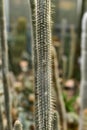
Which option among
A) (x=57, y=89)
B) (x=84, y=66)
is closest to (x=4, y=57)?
(x=57, y=89)

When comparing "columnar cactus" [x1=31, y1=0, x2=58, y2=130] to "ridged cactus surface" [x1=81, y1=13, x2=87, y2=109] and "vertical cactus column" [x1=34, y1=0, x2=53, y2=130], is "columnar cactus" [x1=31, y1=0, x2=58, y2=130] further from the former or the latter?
"ridged cactus surface" [x1=81, y1=13, x2=87, y2=109]

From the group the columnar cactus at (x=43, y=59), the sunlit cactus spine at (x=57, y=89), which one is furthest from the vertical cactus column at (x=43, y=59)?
the sunlit cactus spine at (x=57, y=89)

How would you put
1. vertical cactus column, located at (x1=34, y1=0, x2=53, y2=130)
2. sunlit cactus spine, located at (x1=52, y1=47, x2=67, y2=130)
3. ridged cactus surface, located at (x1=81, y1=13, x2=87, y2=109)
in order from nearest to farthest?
vertical cactus column, located at (x1=34, y1=0, x2=53, y2=130)
sunlit cactus spine, located at (x1=52, y1=47, x2=67, y2=130)
ridged cactus surface, located at (x1=81, y1=13, x2=87, y2=109)

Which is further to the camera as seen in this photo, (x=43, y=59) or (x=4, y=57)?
(x=4, y=57)


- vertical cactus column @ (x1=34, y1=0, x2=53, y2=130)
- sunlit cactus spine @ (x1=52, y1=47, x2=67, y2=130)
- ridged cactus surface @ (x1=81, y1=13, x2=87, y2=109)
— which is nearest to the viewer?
vertical cactus column @ (x1=34, y1=0, x2=53, y2=130)

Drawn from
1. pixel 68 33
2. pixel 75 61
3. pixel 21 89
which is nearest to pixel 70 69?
pixel 75 61

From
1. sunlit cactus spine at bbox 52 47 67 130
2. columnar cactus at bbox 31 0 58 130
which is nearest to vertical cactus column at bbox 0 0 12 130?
sunlit cactus spine at bbox 52 47 67 130

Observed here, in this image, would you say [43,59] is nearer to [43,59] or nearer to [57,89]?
[43,59]

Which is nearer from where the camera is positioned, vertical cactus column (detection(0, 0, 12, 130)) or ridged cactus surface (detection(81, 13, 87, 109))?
vertical cactus column (detection(0, 0, 12, 130))

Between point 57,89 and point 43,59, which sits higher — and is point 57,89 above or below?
below

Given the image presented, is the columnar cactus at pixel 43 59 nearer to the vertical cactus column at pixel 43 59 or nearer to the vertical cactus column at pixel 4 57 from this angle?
the vertical cactus column at pixel 43 59

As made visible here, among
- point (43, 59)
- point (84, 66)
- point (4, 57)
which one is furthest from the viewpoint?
point (84, 66)
